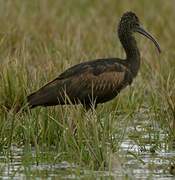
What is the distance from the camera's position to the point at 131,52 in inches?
431

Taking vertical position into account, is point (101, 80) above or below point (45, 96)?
above

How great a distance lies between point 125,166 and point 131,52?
9.69 ft

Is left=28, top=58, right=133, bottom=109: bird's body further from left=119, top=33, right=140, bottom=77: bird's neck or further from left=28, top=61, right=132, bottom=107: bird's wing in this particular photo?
left=119, top=33, right=140, bottom=77: bird's neck

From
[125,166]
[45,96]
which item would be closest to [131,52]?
[45,96]

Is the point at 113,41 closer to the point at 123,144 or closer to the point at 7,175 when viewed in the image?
the point at 123,144

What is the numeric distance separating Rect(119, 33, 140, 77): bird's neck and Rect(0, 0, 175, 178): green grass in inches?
14.5

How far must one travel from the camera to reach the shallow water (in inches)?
299

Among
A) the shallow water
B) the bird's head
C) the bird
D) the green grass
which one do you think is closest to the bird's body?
the bird

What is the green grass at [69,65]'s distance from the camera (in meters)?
8.38

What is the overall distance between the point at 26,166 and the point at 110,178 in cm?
80

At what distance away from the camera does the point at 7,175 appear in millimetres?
7773

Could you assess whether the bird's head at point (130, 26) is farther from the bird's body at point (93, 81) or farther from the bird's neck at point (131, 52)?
the bird's body at point (93, 81)

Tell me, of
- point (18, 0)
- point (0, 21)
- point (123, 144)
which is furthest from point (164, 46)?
point (123, 144)

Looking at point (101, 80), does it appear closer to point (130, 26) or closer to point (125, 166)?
point (130, 26)
